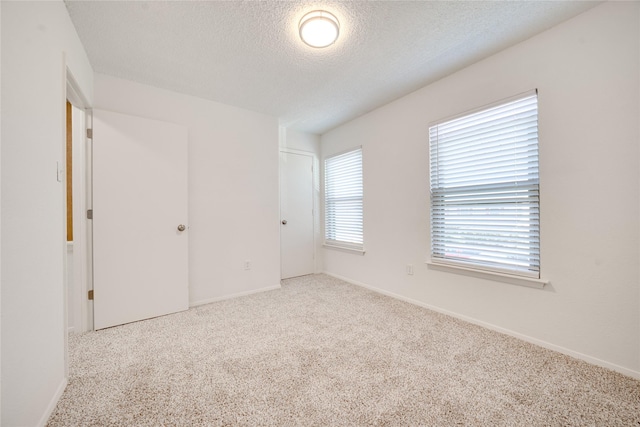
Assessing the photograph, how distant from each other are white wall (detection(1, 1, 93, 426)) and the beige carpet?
0.36 metres

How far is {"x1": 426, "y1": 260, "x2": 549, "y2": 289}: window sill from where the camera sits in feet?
6.53

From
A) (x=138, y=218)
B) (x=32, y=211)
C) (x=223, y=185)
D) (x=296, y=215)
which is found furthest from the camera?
(x=296, y=215)

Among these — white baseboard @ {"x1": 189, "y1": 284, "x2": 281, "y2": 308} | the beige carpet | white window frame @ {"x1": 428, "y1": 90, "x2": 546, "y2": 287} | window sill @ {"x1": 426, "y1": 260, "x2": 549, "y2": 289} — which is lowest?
the beige carpet

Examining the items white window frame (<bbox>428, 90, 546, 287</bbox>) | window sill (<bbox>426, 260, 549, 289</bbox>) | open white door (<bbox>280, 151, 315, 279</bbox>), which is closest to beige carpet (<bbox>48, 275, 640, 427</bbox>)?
window sill (<bbox>426, 260, 549, 289</bbox>)

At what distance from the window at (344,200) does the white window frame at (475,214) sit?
120 cm

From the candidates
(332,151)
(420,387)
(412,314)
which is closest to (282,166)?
(332,151)

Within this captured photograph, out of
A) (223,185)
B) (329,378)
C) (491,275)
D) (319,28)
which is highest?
(319,28)

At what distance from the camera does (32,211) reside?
1230 mm

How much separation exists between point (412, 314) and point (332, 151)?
2.72m

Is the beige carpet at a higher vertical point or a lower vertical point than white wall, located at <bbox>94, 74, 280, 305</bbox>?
lower

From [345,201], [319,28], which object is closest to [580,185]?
[319,28]

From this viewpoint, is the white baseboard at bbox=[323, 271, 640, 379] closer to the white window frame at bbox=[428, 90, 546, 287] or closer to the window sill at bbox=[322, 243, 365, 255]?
the white window frame at bbox=[428, 90, 546, 287]

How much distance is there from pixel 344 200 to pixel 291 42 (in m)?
2.37

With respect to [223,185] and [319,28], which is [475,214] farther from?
[223,185]
